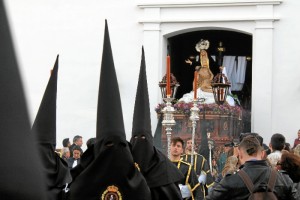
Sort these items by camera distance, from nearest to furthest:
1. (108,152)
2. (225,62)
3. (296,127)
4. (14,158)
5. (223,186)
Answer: (14,158), (108,152), (223,186), (296,127), (225,62)

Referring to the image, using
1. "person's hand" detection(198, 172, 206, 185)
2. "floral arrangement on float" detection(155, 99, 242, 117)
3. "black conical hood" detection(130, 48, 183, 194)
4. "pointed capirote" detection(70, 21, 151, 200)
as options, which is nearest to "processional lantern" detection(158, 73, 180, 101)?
"person's hand" detection(198, 172, 206, 185)

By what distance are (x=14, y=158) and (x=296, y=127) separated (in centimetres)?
1607

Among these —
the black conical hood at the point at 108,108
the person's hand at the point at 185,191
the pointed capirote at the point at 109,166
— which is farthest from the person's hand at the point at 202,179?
the black conical hood at the point at 108,108

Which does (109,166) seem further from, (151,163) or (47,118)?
(47,118)

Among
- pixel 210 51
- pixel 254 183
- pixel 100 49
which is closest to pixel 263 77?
pixel 100 49

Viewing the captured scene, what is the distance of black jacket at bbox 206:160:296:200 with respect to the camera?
5.31 meters

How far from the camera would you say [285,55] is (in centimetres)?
1709

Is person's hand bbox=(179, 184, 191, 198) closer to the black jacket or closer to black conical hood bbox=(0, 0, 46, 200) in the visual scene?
the black jacket

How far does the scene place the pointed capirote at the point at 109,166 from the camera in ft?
16.5

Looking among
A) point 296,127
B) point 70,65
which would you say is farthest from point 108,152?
point 70,65

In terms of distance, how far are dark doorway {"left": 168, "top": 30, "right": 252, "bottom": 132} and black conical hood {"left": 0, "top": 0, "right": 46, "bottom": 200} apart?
753 inches

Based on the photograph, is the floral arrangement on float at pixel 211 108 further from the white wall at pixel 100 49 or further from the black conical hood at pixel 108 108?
the black conical hood at pixel 108 108

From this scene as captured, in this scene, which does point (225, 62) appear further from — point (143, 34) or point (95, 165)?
point (95, 165)

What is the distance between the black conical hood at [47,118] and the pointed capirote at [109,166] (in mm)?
920
